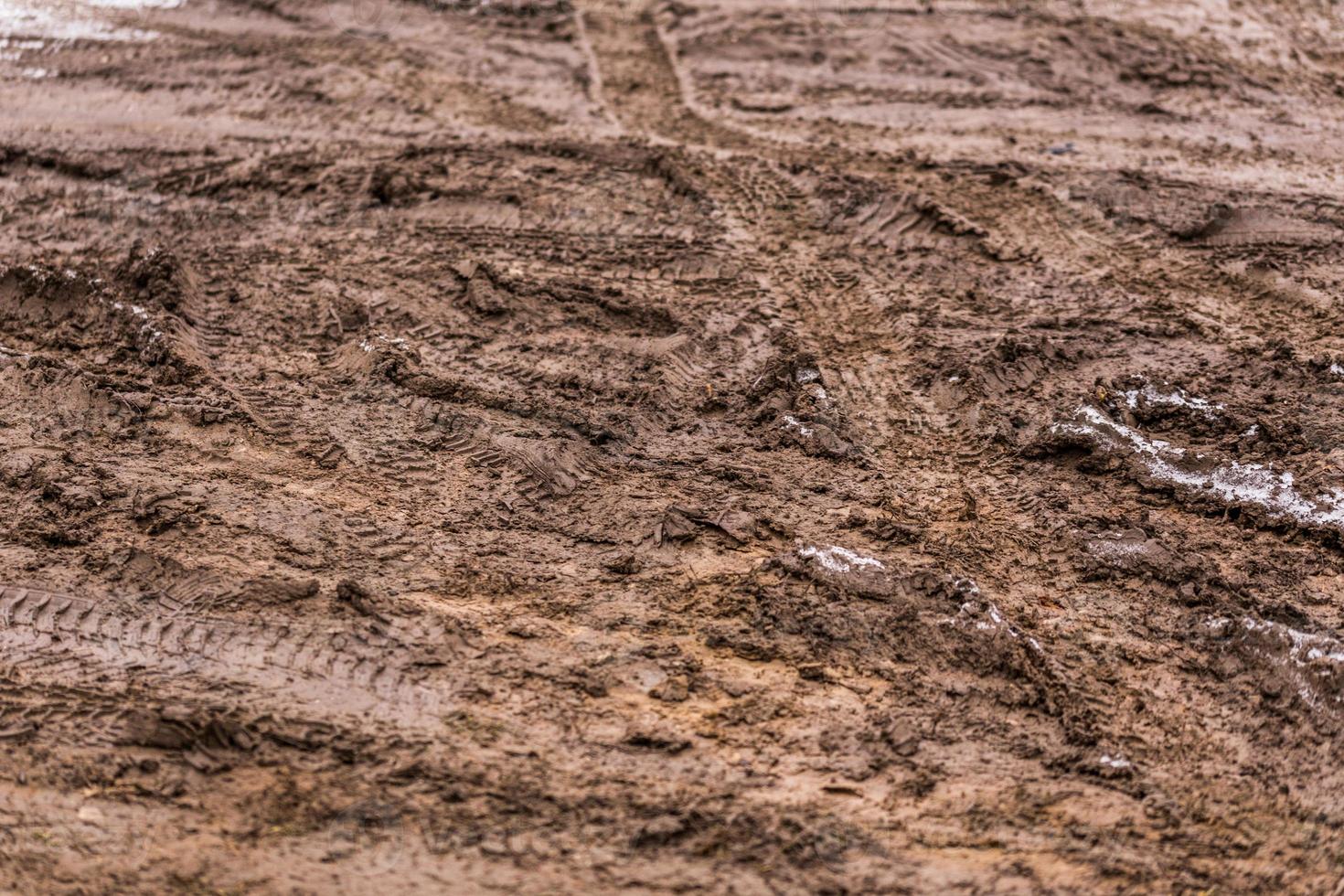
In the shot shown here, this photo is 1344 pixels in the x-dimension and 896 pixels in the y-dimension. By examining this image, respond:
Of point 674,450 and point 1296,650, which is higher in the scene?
point 674,450

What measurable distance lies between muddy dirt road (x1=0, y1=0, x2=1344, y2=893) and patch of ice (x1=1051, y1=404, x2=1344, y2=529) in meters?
0.02

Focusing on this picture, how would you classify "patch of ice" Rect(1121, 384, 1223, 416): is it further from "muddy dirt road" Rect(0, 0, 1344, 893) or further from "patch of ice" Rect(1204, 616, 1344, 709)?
"patch of ice" Rect(1204, 616, 1344, 709)

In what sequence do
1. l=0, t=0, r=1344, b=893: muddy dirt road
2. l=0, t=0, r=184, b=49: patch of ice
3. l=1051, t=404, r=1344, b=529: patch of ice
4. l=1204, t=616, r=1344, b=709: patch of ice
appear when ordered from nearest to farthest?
l=0, t=0, r=1344, b=893: muddy dirt road
l=1204, t=616, r=1344, b=709: patch of ice
l=1051, t=404, r=1344, b=529: patch of ice
l=0, t=0, r=184, b=49: patch of ice

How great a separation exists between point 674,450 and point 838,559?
2.93ft

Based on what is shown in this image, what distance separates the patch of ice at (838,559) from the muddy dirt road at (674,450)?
0.03 metres

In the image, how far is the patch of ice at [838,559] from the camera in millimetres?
4098

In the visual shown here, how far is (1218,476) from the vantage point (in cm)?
452

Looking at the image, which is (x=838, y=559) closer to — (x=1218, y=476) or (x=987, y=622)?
(x=987, y=622)

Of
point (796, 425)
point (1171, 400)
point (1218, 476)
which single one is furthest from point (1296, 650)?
A: point (796, 425)

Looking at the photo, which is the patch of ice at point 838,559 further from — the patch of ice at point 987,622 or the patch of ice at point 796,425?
the patch of ice at point 796,425

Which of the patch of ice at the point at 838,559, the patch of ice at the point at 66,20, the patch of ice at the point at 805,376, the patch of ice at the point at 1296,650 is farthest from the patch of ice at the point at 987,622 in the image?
the patch of ice at the point at 66,20

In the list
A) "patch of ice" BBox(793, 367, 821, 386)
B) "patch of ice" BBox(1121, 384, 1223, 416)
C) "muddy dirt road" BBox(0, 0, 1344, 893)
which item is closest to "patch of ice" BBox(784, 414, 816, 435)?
"muddy dirt road" BBox(0, 0, 1344, 893)

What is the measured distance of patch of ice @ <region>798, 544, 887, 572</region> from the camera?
4.10 m

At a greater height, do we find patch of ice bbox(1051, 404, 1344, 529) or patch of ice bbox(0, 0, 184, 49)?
patch of ice bbox(0, 0, 184, 49)
